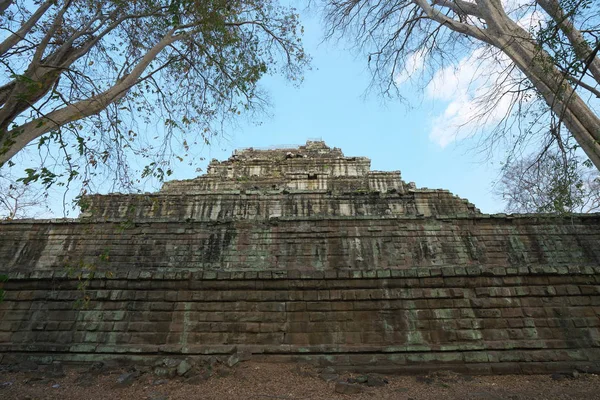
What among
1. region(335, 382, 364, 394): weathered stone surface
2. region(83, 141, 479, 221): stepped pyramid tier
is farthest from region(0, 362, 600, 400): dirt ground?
region(83, 141, 479, 221): stepped pyramid tier

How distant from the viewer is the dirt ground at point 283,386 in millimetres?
4867

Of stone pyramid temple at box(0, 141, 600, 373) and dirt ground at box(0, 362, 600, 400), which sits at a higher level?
stone pyramid temple at box(0, 141, 600, 373)

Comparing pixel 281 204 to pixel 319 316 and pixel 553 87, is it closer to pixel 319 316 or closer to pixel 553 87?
pixel 319 316

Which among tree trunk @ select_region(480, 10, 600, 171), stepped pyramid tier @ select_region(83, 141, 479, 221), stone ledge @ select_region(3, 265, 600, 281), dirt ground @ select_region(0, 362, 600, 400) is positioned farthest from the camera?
stepped pyramid tier @ select_region(83, 141, 479, 221)

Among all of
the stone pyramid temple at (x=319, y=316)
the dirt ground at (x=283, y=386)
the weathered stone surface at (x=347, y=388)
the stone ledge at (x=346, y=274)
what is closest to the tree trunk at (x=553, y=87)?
the stone ledge at (x=346, y=274)

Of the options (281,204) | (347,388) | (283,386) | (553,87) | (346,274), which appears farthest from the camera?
(281,204)

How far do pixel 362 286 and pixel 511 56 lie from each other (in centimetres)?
553

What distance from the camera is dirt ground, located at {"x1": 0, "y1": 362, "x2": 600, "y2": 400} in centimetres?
487

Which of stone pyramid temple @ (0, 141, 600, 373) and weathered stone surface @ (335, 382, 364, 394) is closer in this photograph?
weathered stone surface @ (335, 382, 364, 394)

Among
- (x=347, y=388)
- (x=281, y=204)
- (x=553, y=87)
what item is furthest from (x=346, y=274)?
(x=281, y=204)

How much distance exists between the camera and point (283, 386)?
508 centimetres

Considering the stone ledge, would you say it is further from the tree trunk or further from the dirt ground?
the tree trunk

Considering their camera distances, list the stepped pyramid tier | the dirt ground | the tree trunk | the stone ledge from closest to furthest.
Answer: the dirt ground, the tree trunk, the stone ledge, the stepped pyramid tier

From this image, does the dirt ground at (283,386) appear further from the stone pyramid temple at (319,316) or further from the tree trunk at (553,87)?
the tree trunk at (553,87)
